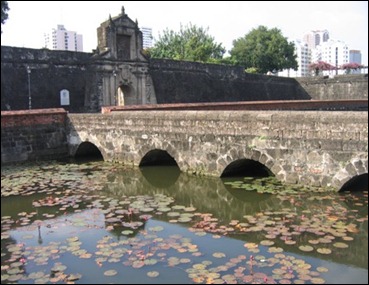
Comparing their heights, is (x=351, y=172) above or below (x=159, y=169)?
above

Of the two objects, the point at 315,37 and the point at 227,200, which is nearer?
the point at 227,200

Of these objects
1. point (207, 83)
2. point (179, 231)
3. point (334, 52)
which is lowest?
point (179, 231)

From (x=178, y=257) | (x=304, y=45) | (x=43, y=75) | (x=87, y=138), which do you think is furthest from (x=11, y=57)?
(x=304, y=45)

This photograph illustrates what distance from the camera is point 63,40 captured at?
66812 mm

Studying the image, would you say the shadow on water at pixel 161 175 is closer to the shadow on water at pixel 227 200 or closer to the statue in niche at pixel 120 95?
the shadow on water at pixel 227 200

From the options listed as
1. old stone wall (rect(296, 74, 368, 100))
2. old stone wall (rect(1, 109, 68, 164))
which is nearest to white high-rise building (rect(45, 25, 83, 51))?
old stone wall (rect(296, 74, 368, 100))

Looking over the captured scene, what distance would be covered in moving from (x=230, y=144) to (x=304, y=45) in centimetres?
11345

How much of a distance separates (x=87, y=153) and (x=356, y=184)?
323 inches

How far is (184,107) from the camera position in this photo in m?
14.7

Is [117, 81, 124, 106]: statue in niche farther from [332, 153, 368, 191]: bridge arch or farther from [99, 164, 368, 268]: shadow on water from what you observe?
[332, 153, 368, 191]: bridge arch

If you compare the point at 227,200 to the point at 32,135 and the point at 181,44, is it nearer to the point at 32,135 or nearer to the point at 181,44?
the point at 32,135

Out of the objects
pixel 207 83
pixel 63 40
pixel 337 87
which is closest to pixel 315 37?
pixel 63 40

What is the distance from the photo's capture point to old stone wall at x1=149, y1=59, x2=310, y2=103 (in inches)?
1056

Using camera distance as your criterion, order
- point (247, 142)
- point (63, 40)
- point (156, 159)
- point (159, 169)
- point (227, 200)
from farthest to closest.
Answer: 1. point (63, 40)
2. point (156, 159)
3. point (159, 169)
4. point (247, 142)
5. point (227, 200)
